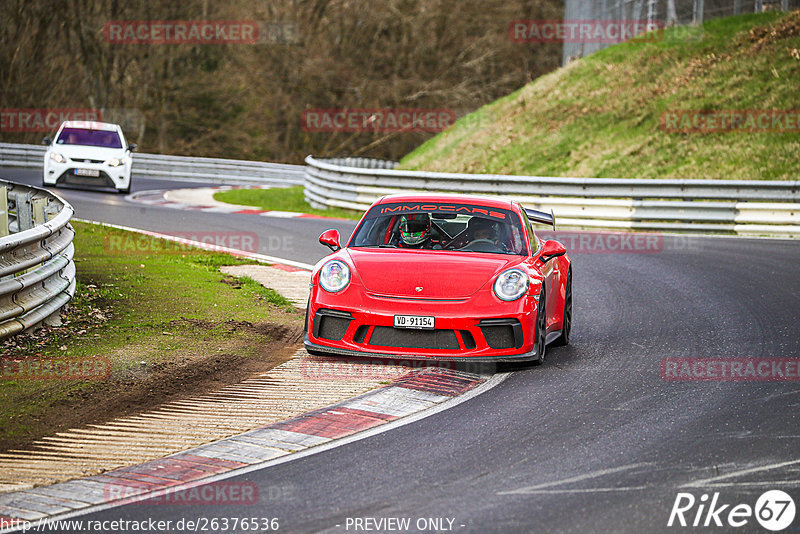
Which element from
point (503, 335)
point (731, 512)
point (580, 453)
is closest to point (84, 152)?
point (503, 335)

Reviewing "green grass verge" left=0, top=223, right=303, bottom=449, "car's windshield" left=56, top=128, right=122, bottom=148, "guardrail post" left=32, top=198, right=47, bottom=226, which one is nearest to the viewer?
"green grass verge" left=0, top=223, right=303, bottom=449

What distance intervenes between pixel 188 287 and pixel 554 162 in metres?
18.3

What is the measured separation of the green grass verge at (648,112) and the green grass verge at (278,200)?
5.07m

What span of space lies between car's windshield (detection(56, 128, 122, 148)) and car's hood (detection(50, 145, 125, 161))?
23 centimetres

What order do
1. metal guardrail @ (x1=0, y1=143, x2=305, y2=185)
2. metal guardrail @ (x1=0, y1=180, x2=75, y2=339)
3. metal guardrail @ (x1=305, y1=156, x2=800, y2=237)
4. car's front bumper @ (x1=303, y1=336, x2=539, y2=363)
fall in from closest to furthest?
car's front bumper @ (x1=303, y1=336, x2=539, y2=363) → metal guardrail @ (x1=0, y1=180, x2=75, y2=339) → metal guardrail @ (x1=305, y1=156, x2=800, y2=237) → metal guardrail @ (x1=0, y1=143, x2=305, y2=185)

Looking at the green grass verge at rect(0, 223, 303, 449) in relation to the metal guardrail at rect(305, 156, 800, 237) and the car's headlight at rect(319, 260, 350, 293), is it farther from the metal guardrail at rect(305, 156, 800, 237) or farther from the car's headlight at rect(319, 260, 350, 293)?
the metal guardrail at rect(305, 156, 800, 237)

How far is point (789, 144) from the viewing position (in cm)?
2475

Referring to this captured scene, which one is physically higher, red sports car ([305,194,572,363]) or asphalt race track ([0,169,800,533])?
red sports car ([305,194,572,363])

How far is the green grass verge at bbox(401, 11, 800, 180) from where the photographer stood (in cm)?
2555

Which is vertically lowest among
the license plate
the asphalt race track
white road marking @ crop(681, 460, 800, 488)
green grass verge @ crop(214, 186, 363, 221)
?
green grass verge @ crop(214, 186, 363, 221)

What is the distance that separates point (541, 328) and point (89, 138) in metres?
20.0

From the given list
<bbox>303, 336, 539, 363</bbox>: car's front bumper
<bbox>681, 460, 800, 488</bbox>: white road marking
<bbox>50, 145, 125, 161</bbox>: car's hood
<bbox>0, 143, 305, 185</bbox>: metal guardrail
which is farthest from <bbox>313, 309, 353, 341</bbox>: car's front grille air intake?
<bbox>0, 143, 305, 185</bbox>: metal guardrail

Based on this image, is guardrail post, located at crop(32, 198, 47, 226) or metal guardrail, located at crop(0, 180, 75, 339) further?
guardrail post, located at crop(32, 198, 47, 226)

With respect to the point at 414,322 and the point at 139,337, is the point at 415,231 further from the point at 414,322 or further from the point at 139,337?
the point at 139,337
